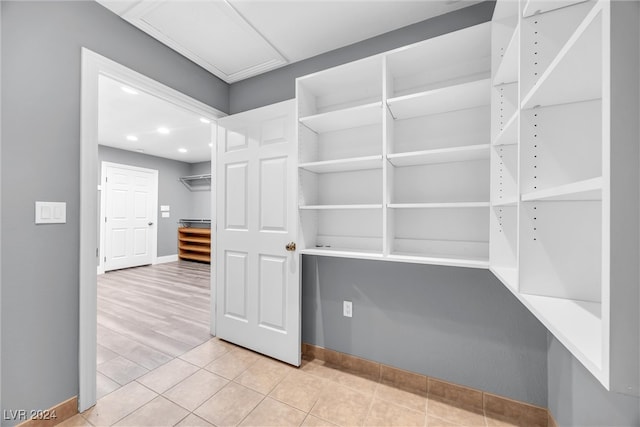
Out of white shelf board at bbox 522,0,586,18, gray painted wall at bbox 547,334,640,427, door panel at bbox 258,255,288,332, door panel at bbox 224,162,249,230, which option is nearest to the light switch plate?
door panel at bbox 224,162,249,230

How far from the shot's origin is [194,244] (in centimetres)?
650

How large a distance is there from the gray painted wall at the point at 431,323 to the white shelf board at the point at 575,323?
2.61ft

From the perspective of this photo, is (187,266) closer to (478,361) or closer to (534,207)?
(478,361)

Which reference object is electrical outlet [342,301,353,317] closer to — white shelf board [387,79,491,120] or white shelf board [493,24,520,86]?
white shelf board [387,79,491,120]

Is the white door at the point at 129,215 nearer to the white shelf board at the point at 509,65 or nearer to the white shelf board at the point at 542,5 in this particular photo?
the white shelf board at the point at 509,65

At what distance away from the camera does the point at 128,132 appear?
429 centimetres

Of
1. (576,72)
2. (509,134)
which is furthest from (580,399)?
(576,72)

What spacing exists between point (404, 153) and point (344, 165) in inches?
17.9

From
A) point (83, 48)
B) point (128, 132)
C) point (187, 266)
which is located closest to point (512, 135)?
point (83, 48)

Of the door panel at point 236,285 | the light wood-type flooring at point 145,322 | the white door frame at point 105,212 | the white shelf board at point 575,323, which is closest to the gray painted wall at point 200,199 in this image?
the white door frame at point 105,212

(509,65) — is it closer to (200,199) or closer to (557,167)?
(557,167)

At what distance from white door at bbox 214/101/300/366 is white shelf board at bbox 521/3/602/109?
1.46 m

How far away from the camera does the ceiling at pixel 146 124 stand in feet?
9.89

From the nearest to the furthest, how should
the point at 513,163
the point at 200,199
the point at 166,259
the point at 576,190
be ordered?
the point at 576,190 < the point at 513,163 < the point at 166,259 < the point at 200,199
